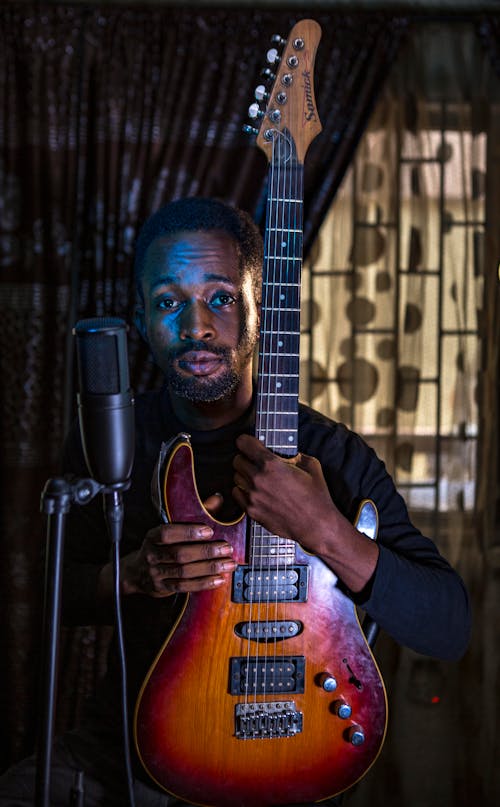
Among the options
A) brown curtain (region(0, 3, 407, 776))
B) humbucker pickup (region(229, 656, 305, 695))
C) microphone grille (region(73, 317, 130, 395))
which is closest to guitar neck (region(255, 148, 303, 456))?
humbucker pickup (region(229, 656, 305, 695))

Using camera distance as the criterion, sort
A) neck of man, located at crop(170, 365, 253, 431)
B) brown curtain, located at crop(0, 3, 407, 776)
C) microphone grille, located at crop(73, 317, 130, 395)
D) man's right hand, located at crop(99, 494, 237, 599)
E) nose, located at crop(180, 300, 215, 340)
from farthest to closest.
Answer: brown curtain, located at crop(0, 3, 407, 776), neck of man, located at crop(170, 365, 253, 431), nose, located at crop(180, 300, 215, 340), man's right hand, located at crop(99, 494, 237, 599), microphone grille, located at crop(73, 317, 130, 395)

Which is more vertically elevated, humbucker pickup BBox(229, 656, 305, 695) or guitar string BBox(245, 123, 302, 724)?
guitar string BBox(245, 123, 302, 724)

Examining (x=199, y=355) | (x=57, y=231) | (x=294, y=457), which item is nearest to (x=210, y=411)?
(x=199, y=355)

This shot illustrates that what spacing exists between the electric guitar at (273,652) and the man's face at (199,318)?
0.57 ft

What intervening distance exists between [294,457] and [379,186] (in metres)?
1.64

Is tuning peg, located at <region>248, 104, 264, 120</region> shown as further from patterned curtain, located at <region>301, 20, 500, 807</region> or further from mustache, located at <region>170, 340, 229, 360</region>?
patterned curtain, located at <region>301, 20, 500, 807</region>

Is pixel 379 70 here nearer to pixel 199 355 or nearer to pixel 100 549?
pixel 199 355

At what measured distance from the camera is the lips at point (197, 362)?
5.49 ft

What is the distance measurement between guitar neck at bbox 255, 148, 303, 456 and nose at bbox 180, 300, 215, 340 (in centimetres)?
17

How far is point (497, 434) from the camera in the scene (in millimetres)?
2859

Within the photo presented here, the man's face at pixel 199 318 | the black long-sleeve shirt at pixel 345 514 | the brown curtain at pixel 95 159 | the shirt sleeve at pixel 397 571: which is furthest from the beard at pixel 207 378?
the brown curtain at pixel 95 159

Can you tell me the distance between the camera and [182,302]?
170cm

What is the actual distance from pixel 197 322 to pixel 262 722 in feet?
2.65

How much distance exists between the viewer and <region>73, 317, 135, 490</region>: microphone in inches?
40.9
